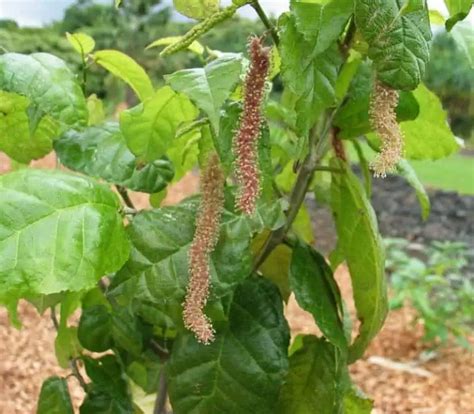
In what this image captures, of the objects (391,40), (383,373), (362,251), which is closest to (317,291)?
(362,251)

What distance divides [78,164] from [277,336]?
21 cm

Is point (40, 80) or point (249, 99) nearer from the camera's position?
point (249, 99)

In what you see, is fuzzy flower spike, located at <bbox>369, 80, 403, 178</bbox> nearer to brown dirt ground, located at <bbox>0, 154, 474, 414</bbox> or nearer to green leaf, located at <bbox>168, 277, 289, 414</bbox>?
green leaf, located at <bbox>168, 277, 289, 414</bbox>

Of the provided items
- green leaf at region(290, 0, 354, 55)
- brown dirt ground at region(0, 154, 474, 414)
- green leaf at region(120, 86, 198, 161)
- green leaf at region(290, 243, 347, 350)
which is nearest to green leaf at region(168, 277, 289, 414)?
green leaf at region(290, 243, 347, 350)

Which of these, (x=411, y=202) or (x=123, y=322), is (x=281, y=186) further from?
(x=411, y=202)

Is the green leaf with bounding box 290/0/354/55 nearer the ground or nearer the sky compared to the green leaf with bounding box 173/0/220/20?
nearer the sky

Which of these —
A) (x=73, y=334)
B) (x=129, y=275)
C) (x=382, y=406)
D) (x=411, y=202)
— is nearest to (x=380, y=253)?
(x=129, y=275)

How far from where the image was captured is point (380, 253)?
72 centimetres

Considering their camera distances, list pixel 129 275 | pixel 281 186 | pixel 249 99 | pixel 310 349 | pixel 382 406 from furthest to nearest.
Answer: pixel 382 406 → pixel 281 186 → pixel 310 349 → pixel 129 275 → pixel 249 99

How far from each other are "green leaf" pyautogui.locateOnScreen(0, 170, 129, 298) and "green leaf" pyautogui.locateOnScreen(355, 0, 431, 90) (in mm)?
199

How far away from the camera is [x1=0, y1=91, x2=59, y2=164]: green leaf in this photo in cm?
78

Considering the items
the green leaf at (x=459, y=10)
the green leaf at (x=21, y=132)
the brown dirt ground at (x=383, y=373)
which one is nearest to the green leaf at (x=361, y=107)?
the green leaf at (x=459, y=10)

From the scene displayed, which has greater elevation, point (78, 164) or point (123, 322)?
point (78, 164)

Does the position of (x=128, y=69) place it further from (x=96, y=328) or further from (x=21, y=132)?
(x=96, y=328)
